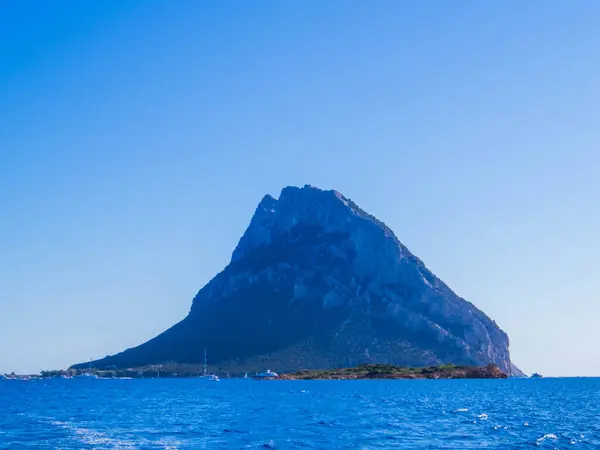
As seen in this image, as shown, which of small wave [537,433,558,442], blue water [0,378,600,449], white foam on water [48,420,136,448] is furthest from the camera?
small wave [537,433,558,442]

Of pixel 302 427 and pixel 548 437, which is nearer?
pixel 548 437

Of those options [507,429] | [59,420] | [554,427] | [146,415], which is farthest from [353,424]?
[59,420]

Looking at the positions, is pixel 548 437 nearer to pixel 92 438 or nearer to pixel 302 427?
pixel 302 427

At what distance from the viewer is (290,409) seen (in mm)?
119750

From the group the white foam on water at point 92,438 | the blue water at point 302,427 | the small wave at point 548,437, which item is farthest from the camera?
the small wave at point 548,437

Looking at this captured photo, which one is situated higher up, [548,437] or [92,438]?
[548,437]

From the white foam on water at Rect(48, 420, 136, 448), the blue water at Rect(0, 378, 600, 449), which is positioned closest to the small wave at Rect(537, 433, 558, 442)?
the blue water at Rect(0, 378, 600, 449)

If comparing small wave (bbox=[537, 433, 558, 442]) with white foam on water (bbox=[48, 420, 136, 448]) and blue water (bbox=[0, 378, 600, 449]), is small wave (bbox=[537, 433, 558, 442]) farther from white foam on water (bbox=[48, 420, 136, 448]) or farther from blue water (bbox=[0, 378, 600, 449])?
white foam on water (bbox=[48, 420, 136, 448])

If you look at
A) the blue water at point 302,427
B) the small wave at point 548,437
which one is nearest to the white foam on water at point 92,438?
the blue water at point 302,427

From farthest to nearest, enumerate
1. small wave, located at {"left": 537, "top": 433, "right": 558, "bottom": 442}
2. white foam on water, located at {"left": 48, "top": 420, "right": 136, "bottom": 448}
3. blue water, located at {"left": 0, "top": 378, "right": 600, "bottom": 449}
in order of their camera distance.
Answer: small wave, located at {"left": 537, "top": 433, "right": 558, "bottom": 442} < blue water, located at {"left": 0, "top": 378, "right": 600, "bottom": 449} < white foam on water, located at {"left": 48, "top": 420, "right": 136, "bottom": 448}

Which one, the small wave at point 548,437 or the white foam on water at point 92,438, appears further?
the small wave at point 548,437

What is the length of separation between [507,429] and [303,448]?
28.4 meters

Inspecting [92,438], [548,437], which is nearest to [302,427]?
[92,438]

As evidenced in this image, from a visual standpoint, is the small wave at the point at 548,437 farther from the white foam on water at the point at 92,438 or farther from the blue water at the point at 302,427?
the white foam on water at the point at 92,438
